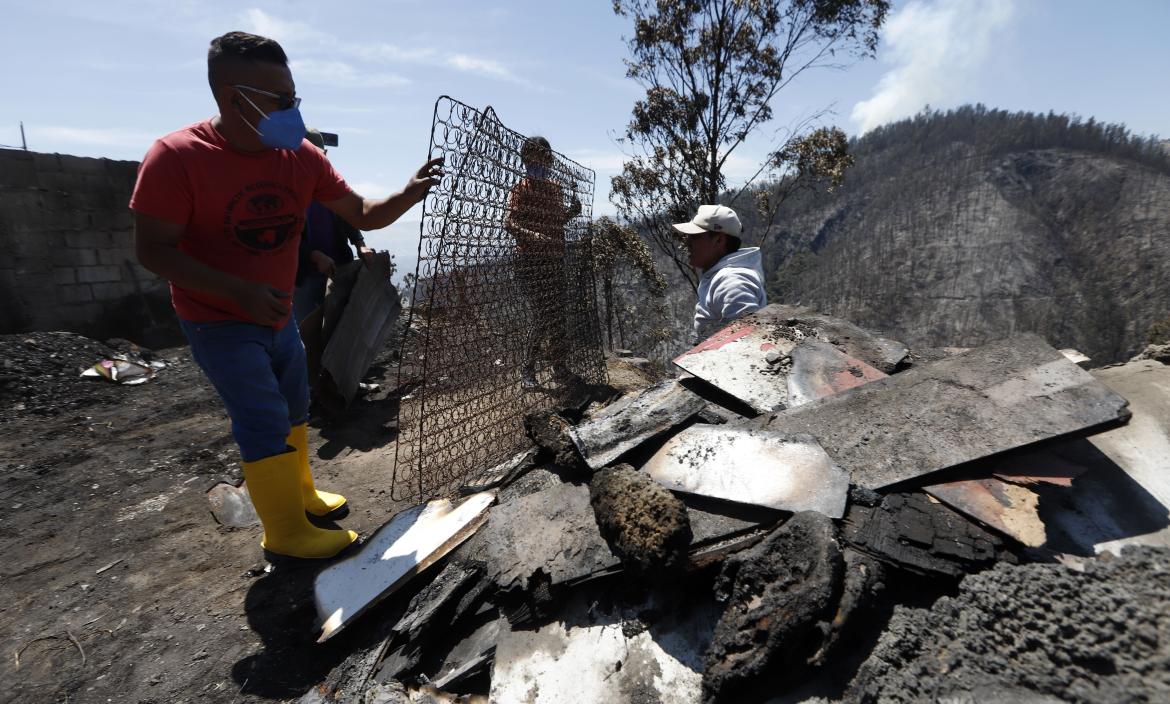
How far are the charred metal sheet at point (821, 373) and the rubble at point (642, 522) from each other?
916 millimetres

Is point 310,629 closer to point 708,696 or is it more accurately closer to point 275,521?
point 275,521

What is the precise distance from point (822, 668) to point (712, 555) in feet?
1.34

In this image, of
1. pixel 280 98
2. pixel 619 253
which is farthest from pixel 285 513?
pixel 619 253

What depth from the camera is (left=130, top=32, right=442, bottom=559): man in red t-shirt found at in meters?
1.87

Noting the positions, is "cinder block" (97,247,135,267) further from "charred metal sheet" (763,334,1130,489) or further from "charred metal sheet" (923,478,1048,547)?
"charred metal sheet" (923,478,1048,547)

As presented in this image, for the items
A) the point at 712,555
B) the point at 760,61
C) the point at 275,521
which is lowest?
the point at 275,521

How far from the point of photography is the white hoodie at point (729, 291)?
3.33 metres

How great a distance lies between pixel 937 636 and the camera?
4.42 ft

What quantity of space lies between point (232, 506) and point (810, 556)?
9.85 feet

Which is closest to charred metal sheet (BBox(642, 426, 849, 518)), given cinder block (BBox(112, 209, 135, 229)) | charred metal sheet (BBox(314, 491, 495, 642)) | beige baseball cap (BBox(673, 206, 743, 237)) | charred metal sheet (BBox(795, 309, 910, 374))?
charred metal sheet (BBox(314, 491, 495, 642))

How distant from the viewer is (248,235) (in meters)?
2.09

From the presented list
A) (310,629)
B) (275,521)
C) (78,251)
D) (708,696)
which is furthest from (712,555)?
(78,251)

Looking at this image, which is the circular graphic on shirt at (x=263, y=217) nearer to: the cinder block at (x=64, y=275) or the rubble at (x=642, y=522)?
the rubble at (x=642, y=522)

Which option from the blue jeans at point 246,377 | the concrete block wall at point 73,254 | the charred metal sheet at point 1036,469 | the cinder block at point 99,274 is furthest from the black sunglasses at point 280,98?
the cinder block at point 99,274
